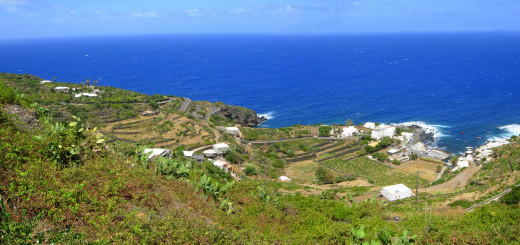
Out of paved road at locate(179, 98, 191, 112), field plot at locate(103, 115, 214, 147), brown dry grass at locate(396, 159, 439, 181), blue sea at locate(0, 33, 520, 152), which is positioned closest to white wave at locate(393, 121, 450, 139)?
blue sea at locate(0, 33, 520, 152)

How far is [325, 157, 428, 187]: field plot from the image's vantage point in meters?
32.6

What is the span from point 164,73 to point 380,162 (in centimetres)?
8965

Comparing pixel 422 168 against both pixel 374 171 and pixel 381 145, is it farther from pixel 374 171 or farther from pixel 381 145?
pixel 381 145

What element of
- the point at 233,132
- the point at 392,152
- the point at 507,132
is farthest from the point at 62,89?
the point at 507,132

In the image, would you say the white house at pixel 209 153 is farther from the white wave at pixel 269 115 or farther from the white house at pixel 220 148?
the white wave at pixel 269 115

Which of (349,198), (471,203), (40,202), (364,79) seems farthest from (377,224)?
(364,79)

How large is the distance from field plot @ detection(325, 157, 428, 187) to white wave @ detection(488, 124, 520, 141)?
24.0 metres

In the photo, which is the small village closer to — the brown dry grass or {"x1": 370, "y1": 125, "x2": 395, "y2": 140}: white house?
{"x1": 370, "y1": 125, "x2": 395, "y2": 140}: white house

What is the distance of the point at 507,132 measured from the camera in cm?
5231

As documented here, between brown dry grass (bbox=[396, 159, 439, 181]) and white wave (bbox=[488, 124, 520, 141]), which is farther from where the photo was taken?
white wave (bbox=[488, 124, 520, 141])

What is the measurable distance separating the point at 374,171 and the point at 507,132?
30803mm

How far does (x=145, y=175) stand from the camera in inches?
385

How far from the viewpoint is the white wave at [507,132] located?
4990 centimetres

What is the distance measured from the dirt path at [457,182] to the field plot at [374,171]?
2.27 meters
